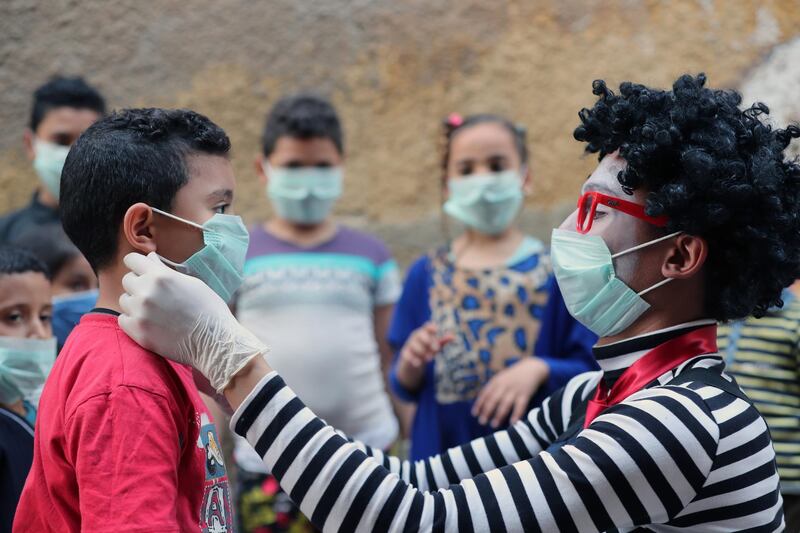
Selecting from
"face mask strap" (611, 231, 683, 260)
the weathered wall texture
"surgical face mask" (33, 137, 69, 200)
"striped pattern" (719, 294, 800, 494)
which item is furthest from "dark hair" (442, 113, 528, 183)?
"face mask strap" (611, 231, 683, 260)

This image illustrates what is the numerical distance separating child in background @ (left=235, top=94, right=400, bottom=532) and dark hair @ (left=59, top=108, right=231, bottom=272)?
1.93 m

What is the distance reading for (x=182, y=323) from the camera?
1631 mm

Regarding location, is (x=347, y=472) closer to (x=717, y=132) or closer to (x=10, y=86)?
(x=717, y=132)

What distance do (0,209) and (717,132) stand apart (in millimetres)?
3673

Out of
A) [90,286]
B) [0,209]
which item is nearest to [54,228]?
[90,286]

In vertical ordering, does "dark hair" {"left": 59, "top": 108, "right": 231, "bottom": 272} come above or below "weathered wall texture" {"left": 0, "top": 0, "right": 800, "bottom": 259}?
below

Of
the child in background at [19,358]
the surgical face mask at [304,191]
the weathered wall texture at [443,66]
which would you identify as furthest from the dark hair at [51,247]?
the weathered wall texture at [443,66]

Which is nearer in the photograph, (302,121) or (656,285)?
(656,285)

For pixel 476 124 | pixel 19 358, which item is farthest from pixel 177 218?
pixel 476 124

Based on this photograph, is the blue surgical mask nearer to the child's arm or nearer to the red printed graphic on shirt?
the red printed graphic on shirt

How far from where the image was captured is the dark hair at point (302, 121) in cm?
385

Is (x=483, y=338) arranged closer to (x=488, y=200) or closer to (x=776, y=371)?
(x=488, y=200)

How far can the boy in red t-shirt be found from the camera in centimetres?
150

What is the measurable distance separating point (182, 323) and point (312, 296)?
6.92 ft
